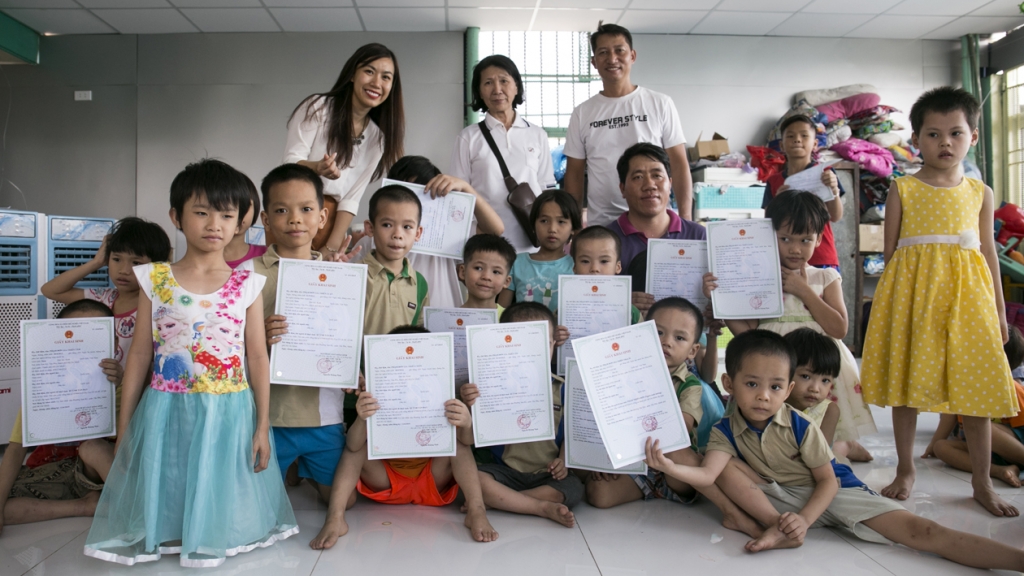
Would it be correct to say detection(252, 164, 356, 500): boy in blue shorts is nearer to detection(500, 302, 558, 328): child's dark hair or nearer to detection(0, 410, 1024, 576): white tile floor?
detection(0, 410, 1024, 576): white tile floor

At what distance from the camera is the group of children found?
1609 millimetres

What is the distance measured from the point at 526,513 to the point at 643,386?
20.9 inches

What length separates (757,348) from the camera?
1.78 metres

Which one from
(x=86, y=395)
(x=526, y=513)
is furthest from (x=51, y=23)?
(x=526, y=513)

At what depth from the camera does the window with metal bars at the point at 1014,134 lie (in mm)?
5957

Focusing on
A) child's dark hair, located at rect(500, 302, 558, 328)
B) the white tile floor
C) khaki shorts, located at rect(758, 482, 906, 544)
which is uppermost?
child's dark hair, located at rect(500, 302, 558, 328)

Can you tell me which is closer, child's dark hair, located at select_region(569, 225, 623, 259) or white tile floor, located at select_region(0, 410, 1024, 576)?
white tile floor, located at select_region(0, 410, 1024, 576)

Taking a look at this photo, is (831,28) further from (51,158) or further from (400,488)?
(51,158)

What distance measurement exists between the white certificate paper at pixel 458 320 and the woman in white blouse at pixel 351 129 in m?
0.65

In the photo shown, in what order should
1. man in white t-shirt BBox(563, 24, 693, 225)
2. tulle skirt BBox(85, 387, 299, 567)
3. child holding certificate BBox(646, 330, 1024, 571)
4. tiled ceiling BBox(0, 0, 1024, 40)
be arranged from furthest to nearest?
tiled ceiling BBox(0, 0, 1024, 40) → man in white t-shirt BBox(563, 24, 693, 225) → child holding certificate BBox(646, 330, 1024, 571) → tulle skirt BBox(85, 387, 299, 567)

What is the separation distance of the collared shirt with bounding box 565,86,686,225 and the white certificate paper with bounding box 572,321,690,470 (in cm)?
116

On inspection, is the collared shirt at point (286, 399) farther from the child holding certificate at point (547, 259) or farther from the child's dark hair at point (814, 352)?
the child's dark hair at point (814, 352)

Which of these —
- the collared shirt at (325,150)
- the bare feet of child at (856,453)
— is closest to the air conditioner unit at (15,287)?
the collared shirt at (325,150)

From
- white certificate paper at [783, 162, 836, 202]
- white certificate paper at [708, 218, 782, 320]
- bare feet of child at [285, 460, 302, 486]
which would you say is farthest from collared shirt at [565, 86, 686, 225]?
bare feet of child at [285, 460, 302, 486]
